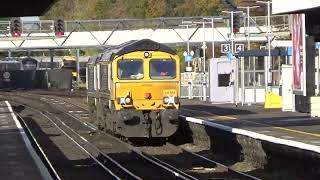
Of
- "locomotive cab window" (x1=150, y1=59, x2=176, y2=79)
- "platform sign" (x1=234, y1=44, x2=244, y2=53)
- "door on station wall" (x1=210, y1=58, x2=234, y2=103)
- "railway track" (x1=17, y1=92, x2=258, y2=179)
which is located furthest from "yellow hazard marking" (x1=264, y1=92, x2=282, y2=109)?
"locomotive cab window" (x1=150, y1=59, x2=176, y2=79)

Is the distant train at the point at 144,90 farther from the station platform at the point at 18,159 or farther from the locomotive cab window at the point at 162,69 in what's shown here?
the station platform at the point at 18,159

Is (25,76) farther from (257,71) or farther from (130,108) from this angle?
(130,108)

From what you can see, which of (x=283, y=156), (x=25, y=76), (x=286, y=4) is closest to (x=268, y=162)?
(x=283, y=156)

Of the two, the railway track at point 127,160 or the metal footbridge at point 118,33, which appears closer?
the railway track at point 127,160

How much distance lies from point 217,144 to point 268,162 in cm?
469

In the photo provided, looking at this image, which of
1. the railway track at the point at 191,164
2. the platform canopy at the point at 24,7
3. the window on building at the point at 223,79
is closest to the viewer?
the platform canopy at the point at 24,7

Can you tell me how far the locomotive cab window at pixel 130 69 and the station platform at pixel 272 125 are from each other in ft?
8.11

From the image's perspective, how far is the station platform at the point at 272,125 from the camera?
1727 cm

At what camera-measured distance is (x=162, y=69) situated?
951 inches

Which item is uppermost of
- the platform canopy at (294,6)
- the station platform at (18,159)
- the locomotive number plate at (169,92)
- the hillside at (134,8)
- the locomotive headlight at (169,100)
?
the hillside at (134,8)

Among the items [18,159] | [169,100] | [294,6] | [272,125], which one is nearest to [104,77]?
[169,100]

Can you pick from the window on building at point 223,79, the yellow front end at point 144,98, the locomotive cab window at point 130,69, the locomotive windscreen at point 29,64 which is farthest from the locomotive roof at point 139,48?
the locomotive windscreen at point 29,64

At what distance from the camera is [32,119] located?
38781 millimetres

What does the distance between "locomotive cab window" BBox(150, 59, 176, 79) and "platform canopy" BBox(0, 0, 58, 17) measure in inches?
296
